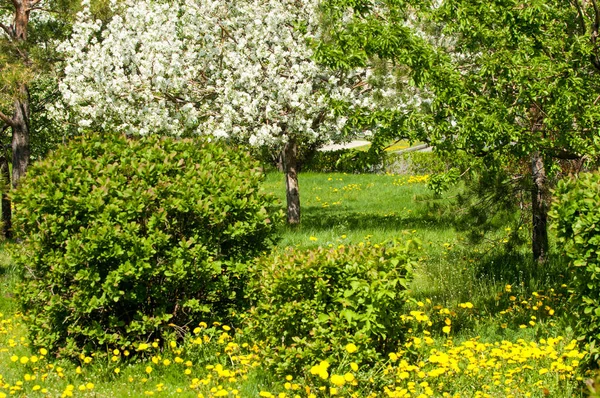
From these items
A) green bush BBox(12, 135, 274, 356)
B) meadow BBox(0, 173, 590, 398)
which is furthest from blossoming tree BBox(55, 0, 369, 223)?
green bush BBox(12, 135, 274, 356)

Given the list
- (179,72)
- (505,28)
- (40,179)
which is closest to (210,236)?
(40,179)

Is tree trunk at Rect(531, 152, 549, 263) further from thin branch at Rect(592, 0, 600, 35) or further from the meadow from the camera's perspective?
thin branch at Rect(592, 0, 600, 35)

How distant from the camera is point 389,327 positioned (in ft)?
17.4

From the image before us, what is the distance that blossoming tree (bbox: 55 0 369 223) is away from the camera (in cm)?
1259

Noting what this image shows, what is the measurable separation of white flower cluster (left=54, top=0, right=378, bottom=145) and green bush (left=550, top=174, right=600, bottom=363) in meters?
7.95

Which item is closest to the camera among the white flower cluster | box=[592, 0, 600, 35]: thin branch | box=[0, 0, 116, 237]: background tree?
box=[592, 0, 600, 35]: thin branch

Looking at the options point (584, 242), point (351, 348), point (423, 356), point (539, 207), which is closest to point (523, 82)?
point (584, 242)

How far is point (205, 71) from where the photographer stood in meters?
13.4

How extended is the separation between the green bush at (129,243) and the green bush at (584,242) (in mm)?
2822

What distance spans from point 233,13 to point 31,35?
14.0 feet

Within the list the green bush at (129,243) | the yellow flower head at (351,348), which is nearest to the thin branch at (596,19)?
the green bush at (129,243)

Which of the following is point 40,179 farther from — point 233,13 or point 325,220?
point 325,220

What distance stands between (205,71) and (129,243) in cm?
793

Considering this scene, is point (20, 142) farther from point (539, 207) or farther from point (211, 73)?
point (539, 207)
